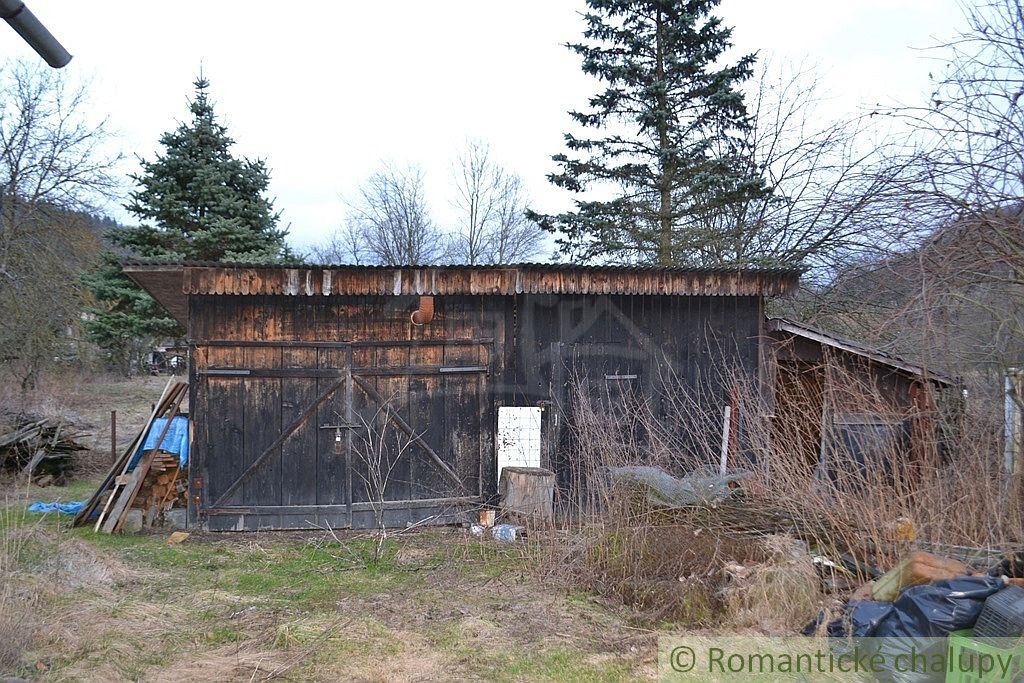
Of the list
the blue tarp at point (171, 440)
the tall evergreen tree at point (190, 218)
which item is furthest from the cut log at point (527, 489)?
the tall evergreen tree at point (190, 218)

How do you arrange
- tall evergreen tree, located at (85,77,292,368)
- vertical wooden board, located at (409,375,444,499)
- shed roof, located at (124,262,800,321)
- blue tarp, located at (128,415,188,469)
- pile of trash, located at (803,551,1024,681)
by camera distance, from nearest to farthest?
pile of trash, located at (803,551,1024,681), shed roof, located at (124,262,800,321), vertical wooden board, located at (409,375,444,499), blue tarp, located at (128,415,188,469), tall evergreen tree, located at (85,77,292,368)

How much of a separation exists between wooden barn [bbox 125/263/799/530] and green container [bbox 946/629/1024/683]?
4.72m

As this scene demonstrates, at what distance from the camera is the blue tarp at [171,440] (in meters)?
9.21

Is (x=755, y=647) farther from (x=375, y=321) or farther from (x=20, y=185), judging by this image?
(x=20, y=185)

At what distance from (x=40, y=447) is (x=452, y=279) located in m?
7.85

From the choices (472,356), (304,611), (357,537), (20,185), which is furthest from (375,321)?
(20,185)

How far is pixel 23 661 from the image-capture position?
4.69 meters

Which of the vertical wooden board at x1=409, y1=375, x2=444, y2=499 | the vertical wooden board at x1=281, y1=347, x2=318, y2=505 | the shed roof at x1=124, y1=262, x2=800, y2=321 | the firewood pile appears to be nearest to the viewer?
the shed roof at x1=124, y1=262, x2=800, y2=321

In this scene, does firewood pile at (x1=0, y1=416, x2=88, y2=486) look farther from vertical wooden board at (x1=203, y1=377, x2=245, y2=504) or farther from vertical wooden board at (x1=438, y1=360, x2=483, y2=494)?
vertical wooden board at (x1=438, y1=360, x2=483, y2=494)

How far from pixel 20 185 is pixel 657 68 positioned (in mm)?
15252

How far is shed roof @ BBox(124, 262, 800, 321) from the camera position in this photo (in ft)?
27.7

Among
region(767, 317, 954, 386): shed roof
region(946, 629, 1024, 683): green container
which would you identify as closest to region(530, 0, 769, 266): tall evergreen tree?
region(767, 317, 954, 386): shed roof

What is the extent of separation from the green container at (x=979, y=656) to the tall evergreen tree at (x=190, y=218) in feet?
53.5

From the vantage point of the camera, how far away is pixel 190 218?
18750mm
